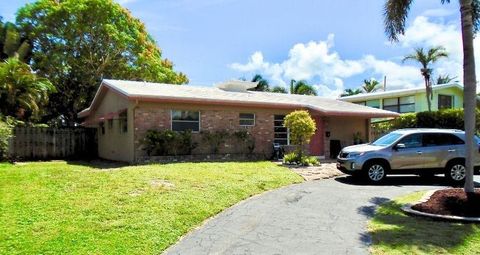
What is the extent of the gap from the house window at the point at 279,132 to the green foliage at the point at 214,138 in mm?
2871

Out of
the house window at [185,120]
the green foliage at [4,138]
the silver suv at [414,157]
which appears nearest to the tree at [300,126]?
the silver suv at [414,157]

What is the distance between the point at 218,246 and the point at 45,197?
14.4 feet

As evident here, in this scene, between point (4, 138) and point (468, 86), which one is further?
point (4, 138)

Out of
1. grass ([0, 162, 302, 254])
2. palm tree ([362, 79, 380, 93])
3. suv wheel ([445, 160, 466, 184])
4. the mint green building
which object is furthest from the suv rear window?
palm tree ([362, 79, 380, 93])

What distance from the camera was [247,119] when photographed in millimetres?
20125

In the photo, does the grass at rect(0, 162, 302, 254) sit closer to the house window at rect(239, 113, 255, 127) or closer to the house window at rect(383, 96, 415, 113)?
the house window at rect(239, 113, 255, 127)

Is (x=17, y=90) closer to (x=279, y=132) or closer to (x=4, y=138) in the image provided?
(x=4, y=138)

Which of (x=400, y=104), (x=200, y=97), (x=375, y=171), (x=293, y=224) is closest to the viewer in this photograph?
(x=293, y=224)

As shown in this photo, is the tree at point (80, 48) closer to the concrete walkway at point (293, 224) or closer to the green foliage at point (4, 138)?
the green foliage at point (4, 138)

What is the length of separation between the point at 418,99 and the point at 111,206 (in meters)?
28.5

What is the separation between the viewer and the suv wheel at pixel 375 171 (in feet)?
44.6

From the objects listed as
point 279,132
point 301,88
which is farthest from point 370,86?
point 279,132

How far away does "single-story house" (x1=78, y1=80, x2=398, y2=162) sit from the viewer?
17453mm

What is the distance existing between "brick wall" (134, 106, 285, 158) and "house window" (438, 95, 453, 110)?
1748cm
